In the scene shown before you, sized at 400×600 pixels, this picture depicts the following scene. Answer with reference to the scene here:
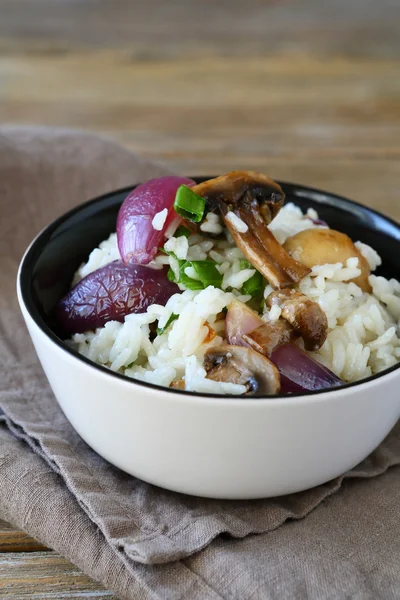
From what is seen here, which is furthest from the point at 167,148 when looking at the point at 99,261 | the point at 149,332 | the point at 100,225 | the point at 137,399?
the point at 137,399

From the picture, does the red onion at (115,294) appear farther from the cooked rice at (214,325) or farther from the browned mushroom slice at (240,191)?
the browned mushroom slice at (240,191)

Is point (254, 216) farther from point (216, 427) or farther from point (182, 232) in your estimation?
point (216, 427)

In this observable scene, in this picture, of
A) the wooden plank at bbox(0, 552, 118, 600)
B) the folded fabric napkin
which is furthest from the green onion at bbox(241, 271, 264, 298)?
the wooden plank at bbox(0, 552, 118, 600)

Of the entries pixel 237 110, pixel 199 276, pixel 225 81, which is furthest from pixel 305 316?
pixel 225 81

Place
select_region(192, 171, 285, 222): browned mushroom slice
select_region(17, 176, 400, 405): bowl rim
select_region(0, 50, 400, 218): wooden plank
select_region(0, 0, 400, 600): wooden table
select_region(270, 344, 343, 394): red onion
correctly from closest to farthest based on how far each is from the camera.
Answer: select_region(17, 176, 400, 405): bowl rim, select_region(270, 344, 343, 394): red onion, select_region(192, 171, 285, 222): browned mushroom slice, select_region(0, 50, 400, 218): wooden plank, select_region(0, 0, 400, 600): wooden table

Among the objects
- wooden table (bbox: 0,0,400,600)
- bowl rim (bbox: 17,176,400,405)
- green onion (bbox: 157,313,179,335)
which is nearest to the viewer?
bowl rim (bbox: 17,176,400,405)

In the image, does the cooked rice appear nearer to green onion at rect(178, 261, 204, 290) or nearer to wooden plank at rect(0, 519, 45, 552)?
green onion at rect(178, 261, 204, 290)
